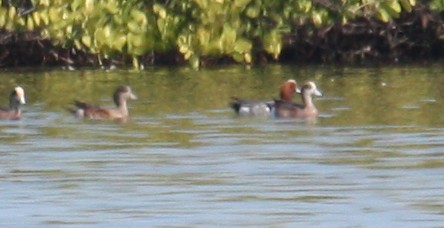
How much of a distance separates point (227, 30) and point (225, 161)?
11.1 m

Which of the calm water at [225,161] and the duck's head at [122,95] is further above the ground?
the duck's head at [122,95]

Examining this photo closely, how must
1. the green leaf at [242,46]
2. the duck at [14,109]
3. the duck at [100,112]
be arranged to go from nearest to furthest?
the duck at [100,112]
the duck at [14,109]
the green leaf at [242,46]

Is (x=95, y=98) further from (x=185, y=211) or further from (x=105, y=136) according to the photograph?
(x=185, y=211)

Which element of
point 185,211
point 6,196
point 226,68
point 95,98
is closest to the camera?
point 185,211

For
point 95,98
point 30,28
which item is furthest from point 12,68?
point 95,98

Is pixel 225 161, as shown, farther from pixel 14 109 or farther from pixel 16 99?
pixel 16 99

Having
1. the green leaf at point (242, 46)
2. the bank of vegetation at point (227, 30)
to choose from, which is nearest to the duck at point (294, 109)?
the bank of vegetation at point (227, 30)

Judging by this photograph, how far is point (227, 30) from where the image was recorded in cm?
2625

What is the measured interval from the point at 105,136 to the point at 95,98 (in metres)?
5.01

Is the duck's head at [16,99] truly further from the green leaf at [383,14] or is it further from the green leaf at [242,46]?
the green leaf at [242,46]

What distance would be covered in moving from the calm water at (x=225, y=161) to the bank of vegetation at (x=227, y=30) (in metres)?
1.89

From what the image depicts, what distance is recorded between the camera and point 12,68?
29.2 meters

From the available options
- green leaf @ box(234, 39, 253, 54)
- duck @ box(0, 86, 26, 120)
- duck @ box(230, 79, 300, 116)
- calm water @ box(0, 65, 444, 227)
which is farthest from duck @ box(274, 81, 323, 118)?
green leaf @ box(234, 39, 253, 54)

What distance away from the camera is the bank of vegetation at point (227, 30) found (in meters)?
25.9
